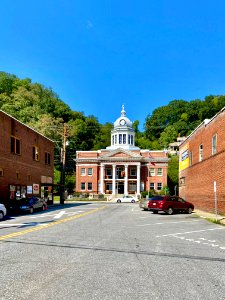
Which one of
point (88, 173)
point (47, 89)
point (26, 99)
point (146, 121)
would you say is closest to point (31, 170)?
point (88, 173)

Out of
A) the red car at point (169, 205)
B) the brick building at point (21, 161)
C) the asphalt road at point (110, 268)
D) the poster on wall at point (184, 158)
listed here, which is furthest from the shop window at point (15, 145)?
the asphalt road at point (110, 268)

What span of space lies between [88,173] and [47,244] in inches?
2971

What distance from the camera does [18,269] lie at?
7805 millimetres

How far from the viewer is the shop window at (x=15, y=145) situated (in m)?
34.5

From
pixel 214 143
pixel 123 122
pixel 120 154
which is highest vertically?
pixel 123 122

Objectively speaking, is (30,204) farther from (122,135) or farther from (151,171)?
(122,135)

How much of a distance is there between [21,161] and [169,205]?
16004 millimetres

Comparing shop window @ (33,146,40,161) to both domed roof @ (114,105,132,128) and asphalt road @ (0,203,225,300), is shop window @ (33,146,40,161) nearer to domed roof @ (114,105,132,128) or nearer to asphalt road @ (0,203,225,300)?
asphalt road @ (0,203,225,300)

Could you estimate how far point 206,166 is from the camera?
1284 inches

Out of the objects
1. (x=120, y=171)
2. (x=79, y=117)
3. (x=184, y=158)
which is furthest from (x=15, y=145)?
(x=79, y=117)

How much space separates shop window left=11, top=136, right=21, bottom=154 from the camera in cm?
3447

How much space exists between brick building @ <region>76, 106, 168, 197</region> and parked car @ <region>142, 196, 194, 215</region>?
52488mm

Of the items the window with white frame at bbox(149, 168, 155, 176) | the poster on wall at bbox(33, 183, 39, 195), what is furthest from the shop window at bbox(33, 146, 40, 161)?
the window with white frame at bbox(149, 168, 155, 176)

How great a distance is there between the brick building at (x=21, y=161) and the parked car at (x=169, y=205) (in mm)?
12552
